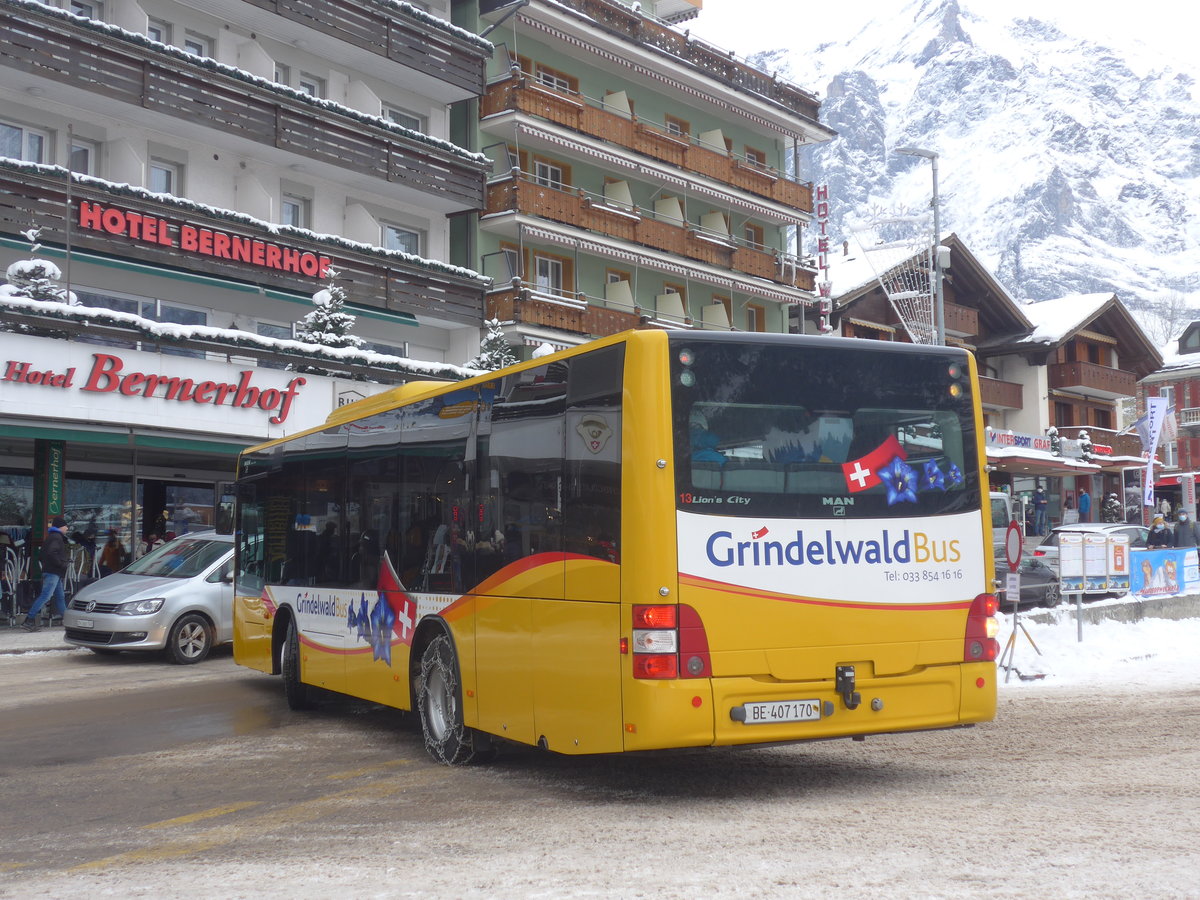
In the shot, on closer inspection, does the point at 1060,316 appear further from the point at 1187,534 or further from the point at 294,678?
the point at 294,678

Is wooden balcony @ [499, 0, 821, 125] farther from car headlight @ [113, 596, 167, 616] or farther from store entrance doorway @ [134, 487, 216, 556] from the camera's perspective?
car headlight @ [113, 596, 167, 616]

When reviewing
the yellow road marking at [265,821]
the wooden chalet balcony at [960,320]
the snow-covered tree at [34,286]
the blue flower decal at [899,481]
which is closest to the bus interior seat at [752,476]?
the blue flower decal at [899,481]

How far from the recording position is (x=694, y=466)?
793 centimetres

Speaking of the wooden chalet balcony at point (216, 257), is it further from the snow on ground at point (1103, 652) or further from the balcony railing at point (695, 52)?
the snow on ground at point (1103, 652)

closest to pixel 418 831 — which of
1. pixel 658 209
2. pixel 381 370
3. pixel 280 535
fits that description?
pixel 280 535

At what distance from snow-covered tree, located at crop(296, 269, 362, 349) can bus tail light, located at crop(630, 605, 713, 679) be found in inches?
825

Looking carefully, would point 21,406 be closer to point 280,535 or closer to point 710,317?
point 280,535

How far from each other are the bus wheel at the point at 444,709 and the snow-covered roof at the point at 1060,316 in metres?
53.4

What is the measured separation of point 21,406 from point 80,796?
48.3 ft

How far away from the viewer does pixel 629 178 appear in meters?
41.7

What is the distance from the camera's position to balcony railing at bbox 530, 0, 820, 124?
3966 centimetres

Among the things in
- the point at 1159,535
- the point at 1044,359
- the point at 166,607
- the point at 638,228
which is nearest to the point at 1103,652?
the point at 166,607

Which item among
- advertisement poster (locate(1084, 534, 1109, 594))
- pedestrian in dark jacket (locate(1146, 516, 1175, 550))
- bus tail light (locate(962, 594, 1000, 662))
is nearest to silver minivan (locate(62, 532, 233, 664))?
bus tail light (locate(962, 594, 1000, 662))

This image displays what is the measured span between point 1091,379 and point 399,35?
40.0 m
